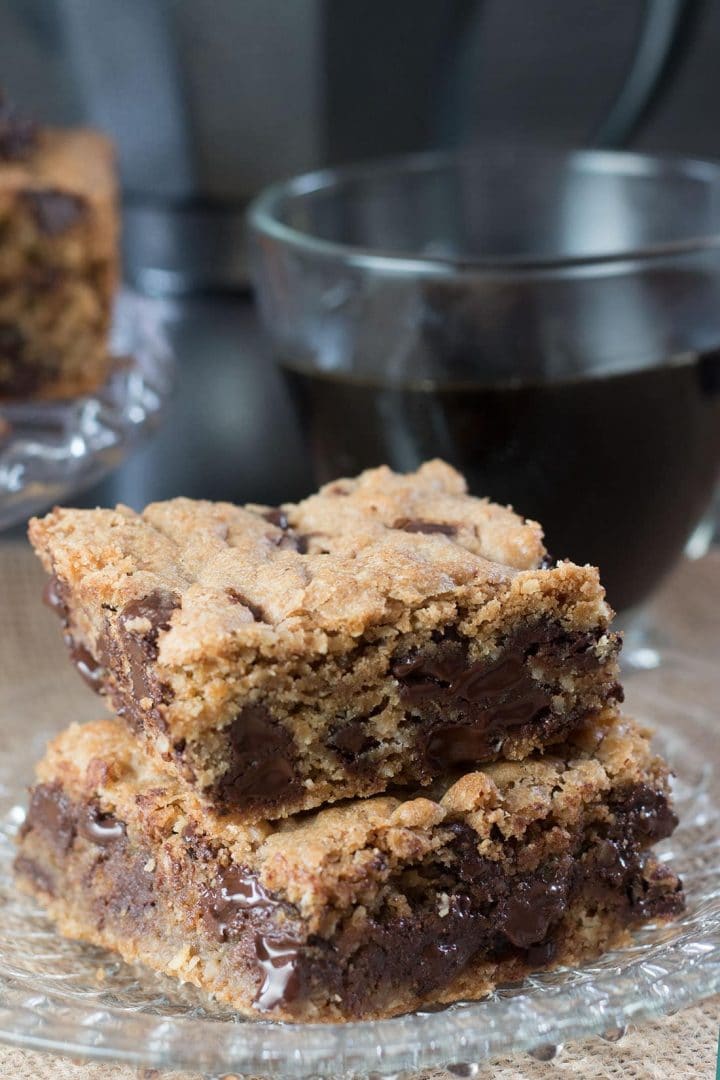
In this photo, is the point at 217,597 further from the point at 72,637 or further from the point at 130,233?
the point at 130,233

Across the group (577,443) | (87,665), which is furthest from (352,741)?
(577,443)

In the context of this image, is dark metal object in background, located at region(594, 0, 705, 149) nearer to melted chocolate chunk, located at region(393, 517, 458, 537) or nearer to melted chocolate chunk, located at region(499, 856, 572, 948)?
melted chocolate chunk, located at region(393, 517, 458, 537)

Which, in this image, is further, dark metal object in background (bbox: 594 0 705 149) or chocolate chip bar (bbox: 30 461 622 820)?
dark metal object in background (bbox: 594 0 705 149)

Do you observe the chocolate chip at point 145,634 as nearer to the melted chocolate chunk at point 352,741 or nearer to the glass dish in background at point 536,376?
the melted chocolate chunk at point 352,741

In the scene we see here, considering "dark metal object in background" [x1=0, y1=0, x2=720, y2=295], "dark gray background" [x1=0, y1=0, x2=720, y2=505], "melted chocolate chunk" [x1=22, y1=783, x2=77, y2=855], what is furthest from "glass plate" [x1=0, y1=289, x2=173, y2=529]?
"melted chocolate chunk" [x1=22, y1=783, x2=77, y2=855]

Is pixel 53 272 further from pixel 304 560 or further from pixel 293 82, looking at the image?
pixel 304 560
